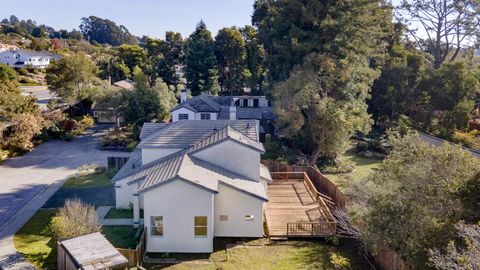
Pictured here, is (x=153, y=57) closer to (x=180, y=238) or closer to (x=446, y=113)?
(x=446, y=113)

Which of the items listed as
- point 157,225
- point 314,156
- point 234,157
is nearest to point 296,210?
point 234,157

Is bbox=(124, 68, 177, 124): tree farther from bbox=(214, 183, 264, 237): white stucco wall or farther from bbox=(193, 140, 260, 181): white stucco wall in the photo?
bbox=(214, 183, 264, 237): white stucco wall

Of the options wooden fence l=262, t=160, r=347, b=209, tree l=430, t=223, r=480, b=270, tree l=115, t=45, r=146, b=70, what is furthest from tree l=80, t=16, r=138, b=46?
tree l=430, t=223, r=480, b=270

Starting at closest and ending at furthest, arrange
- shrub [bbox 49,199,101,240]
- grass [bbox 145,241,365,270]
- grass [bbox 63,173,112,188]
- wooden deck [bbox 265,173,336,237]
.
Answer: shrub [bbox 49,199,101,240] → grass [bbox 145,241,365,270] → wooden deck [bbox 265,173,336,237] → grass [bbox 63,173,112,188]

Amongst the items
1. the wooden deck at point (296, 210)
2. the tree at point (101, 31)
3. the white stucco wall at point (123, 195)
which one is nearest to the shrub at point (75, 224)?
the white stucco wall at point (123, 195)

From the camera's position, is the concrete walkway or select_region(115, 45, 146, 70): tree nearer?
the concrete walkway

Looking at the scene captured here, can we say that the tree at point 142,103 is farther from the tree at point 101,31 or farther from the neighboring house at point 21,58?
the tree at point 101,31
